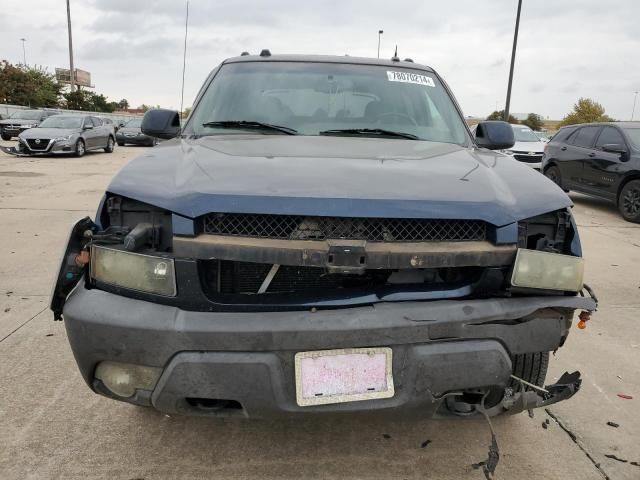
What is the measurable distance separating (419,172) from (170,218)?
979mm

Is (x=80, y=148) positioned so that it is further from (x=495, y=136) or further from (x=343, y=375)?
(x=343, y=375)

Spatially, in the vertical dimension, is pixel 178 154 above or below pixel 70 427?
above

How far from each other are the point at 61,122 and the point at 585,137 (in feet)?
51.7

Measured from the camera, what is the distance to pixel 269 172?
206 centimetres

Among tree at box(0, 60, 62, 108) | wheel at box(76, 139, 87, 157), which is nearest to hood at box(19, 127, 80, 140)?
wheel at box(76, 139, 87, 157)

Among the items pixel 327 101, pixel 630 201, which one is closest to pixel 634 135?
pixel 630 201

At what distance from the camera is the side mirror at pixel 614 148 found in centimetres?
893

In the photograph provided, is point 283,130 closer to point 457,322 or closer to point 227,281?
point 227,281

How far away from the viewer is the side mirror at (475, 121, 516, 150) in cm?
333

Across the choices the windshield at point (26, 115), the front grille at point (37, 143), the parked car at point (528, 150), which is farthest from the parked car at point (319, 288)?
the windshield at point (26, 115)

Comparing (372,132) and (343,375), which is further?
(372,132)

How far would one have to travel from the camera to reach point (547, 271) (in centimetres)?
201

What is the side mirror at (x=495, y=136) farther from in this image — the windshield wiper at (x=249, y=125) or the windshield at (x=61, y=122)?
the windshield at (x=61, y=122)

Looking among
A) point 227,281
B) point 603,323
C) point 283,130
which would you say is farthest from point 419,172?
point 603,323
